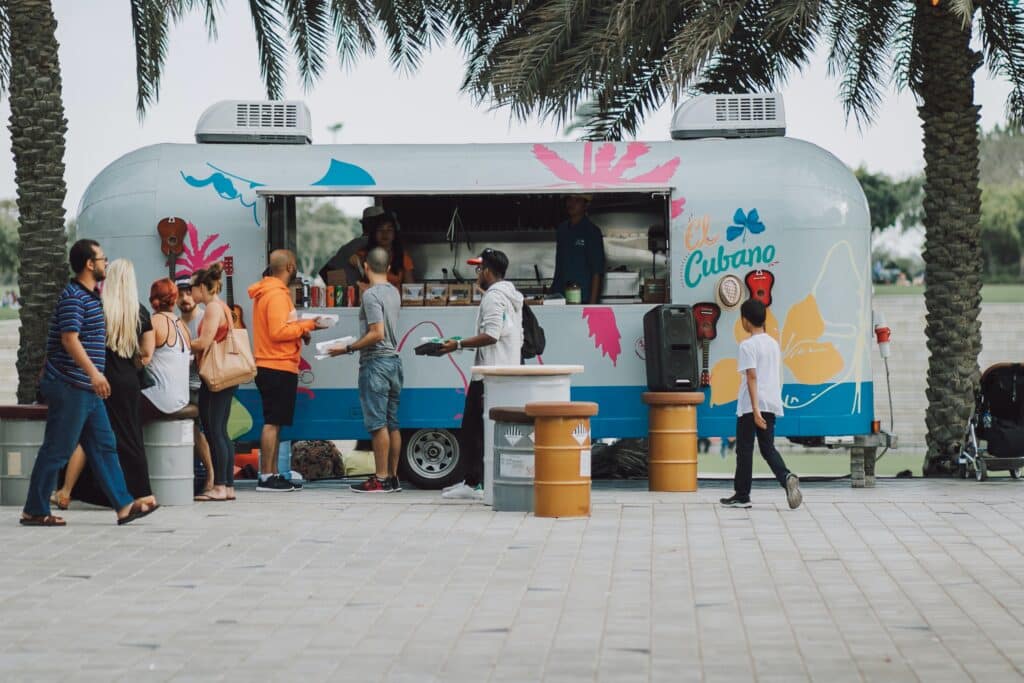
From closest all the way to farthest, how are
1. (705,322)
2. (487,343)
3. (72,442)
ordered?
1. (72,442)
2. (487,343)
3. (705,322)

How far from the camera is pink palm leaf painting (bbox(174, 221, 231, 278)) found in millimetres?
13641

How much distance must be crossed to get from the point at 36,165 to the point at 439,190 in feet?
16.9

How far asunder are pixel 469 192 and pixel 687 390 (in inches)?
98.1

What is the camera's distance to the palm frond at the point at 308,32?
18562 mm

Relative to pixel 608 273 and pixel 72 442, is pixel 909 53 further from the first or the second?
pixel 72 442

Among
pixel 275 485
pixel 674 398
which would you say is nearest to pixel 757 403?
pixel 674 398

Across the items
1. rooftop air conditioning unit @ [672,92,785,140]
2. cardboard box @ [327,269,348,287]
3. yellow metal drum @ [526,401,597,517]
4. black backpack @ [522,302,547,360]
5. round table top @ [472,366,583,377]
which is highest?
rooftop air conditioning unit @ [672,92,785,140]

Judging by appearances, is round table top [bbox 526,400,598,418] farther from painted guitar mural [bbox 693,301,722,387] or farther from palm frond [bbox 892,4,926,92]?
palm frond [bbox 892,4,926,92]

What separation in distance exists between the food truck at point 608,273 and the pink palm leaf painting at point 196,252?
0.01 meters

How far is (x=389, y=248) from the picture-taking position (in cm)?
1384

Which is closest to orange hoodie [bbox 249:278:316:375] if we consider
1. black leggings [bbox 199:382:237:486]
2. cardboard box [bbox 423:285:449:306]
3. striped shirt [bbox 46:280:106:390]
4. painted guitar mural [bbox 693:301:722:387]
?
black leggings [bbox 199:382:237:486]

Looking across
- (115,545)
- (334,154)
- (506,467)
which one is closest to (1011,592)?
(506,467)

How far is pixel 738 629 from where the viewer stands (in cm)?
688

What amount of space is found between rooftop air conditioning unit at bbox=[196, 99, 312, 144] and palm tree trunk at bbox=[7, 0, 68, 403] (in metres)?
2.97
